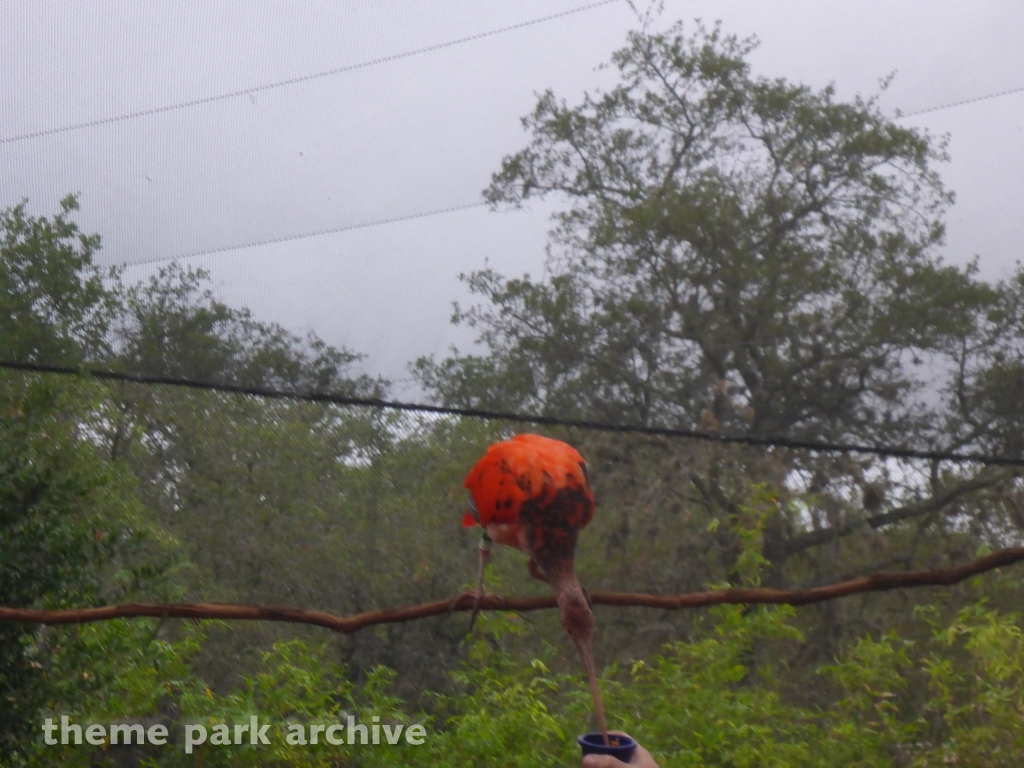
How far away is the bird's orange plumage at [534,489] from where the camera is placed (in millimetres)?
1803

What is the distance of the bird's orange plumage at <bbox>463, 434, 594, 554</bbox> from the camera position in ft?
5.91

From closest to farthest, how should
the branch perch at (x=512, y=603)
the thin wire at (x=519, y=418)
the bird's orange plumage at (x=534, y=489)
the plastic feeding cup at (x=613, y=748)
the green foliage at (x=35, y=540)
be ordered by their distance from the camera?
the plastic feeding cup at (x=613, y=748) < the branch perch at (x=512, y=603) < the bird's orange plumage at (x=534, y=489) < the green foliage at (x=35, y=540) < the thin wire at (x=519, y=418)

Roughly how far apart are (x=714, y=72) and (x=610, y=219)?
0.73m

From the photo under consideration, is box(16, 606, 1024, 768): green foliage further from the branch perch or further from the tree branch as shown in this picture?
the branch perch

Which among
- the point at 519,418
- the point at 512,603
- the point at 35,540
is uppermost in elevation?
the point at 519,418

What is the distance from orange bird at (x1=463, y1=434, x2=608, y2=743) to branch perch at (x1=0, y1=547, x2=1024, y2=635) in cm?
6

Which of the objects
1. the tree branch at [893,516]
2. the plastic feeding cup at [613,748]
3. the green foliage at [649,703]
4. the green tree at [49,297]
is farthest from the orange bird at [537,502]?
the green tree at [49,297]

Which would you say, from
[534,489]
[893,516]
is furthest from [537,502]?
[893,516]

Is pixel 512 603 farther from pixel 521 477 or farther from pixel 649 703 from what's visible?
pixel 649 703

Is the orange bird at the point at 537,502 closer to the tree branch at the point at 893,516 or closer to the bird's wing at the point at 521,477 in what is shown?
the bird's wing at the point at 521,477

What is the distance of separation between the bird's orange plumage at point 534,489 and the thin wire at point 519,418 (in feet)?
4.18

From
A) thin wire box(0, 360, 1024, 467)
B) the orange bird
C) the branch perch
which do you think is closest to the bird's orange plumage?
the orange bird

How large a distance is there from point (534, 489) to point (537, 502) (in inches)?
1.0

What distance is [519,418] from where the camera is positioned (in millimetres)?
3336
